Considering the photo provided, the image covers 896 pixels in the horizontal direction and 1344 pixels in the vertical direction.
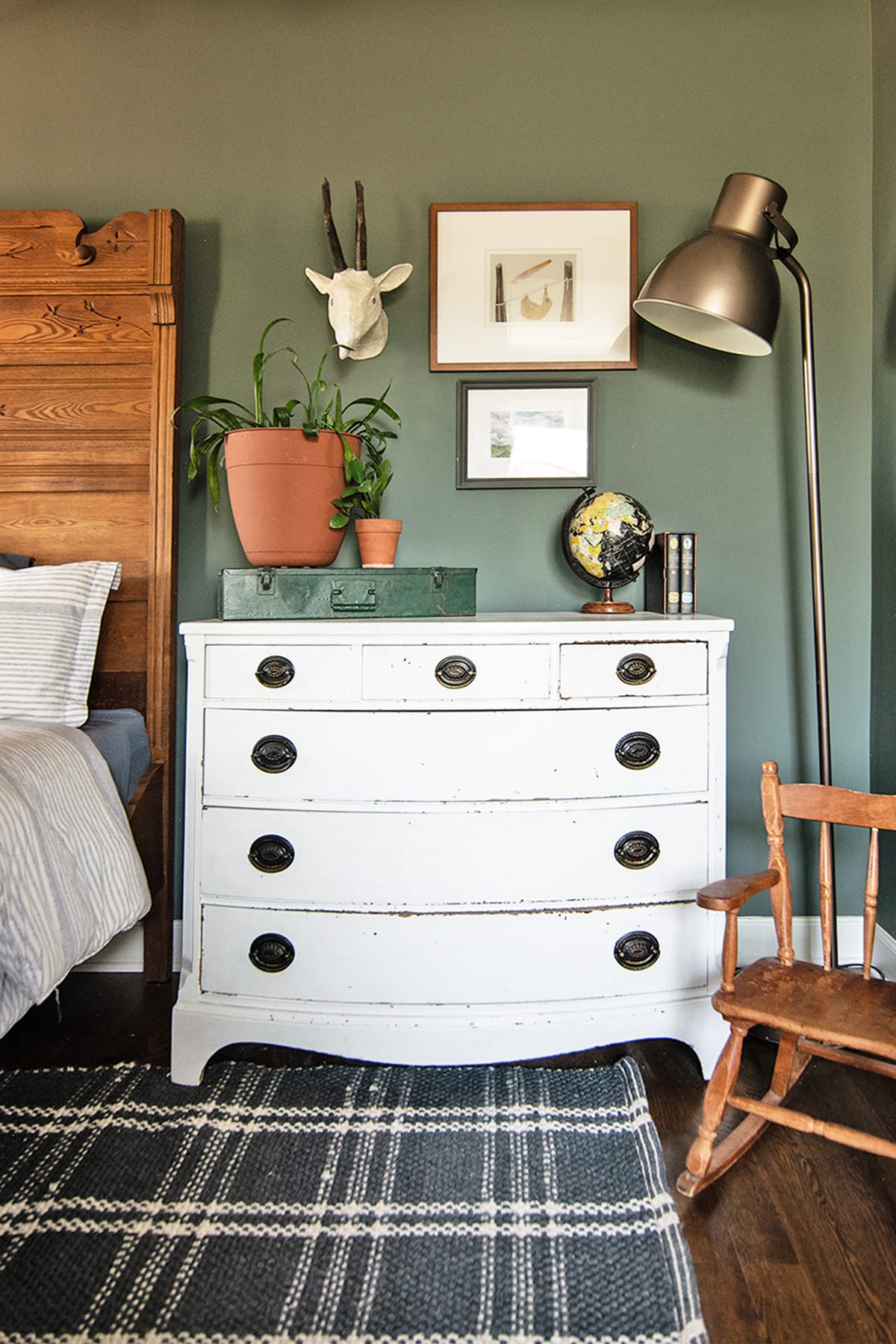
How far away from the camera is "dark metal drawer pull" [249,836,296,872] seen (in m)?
1.96

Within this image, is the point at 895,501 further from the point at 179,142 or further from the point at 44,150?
the point at 44,150

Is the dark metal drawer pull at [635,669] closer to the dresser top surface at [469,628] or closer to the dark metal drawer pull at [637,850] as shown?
the dresser top surface at [469,628]

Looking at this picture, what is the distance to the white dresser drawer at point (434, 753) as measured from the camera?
1.94 metres

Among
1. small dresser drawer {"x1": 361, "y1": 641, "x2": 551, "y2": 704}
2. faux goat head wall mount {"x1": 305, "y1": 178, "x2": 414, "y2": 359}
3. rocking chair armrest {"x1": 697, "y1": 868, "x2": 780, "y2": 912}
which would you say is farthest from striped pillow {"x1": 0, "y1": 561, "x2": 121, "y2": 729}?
rocking chair armrest {"x1": 697, "y1": 868, "x2": 780, "y2": 912}

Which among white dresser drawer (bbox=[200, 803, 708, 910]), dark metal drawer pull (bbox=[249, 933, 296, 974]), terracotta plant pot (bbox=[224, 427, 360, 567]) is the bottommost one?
dark metal drawer pull (bbox=[249, 933, 296, 974])

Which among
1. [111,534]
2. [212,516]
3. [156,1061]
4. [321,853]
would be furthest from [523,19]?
[156,1061]

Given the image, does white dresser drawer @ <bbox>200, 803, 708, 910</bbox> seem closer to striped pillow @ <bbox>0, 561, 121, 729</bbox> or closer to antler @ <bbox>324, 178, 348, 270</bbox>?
striped pillow @ <bbox>0, 561, 121, 729</bbox>

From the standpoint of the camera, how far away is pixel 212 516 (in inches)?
99.9

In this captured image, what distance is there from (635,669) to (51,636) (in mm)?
1335

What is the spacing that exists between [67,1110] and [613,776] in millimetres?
1293

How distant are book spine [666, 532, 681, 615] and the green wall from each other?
24 centimetres

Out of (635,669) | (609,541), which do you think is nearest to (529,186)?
(609,541)

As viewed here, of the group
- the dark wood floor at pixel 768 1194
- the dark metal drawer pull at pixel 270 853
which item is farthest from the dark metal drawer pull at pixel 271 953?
the dark wood floor at pixel 768 1194

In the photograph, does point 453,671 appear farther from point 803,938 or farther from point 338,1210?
point 803,938
